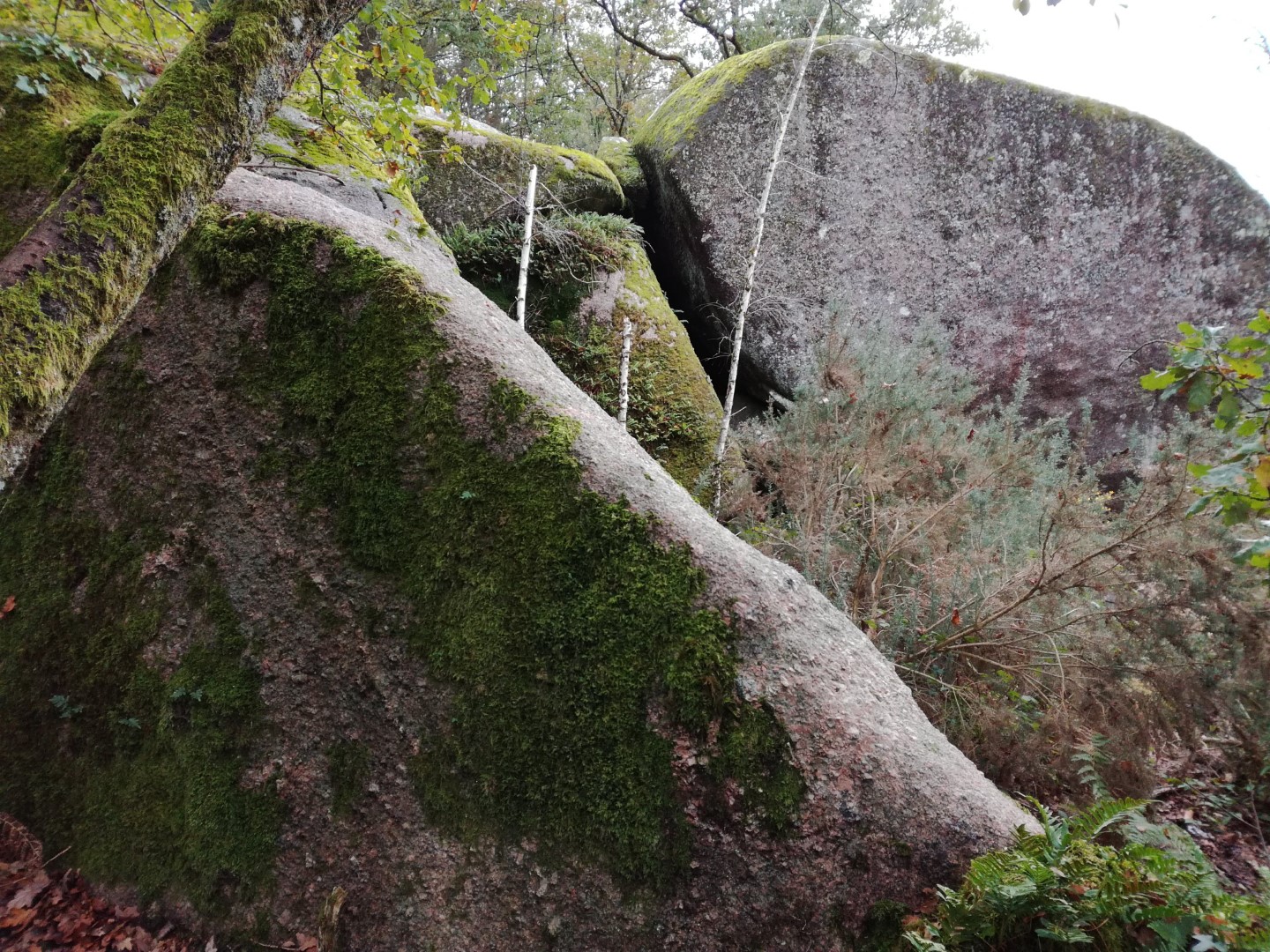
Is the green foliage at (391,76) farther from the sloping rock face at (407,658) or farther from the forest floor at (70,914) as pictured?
the forest floor at (70,914)

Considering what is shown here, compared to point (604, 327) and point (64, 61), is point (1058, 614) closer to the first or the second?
point (604, 327)

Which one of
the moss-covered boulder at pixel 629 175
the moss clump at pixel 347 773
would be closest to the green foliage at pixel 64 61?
the moss clump at pixel 347 773

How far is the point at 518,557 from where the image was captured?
8.54ft

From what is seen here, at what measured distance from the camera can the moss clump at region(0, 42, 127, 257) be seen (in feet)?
12.5

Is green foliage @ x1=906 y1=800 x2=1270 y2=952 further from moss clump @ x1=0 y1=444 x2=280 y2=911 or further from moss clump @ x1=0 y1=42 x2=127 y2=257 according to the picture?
moss clump @ x1=0 y1=42 x2=127 y2=257

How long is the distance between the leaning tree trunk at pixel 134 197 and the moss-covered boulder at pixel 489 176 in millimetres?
5717

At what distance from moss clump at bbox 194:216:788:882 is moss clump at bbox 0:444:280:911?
0.77 meters

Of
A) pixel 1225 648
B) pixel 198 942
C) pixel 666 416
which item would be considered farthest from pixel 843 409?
pixel 198 942

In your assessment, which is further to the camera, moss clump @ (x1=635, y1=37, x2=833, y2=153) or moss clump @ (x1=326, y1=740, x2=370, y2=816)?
moss clump @ (x1=635, y1=37, x2=833, y2=153)

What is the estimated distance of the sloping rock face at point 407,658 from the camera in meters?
2.14

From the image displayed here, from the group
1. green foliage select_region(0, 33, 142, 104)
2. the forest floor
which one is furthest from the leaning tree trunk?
green foliage select_region(0, 33, 142, 104)

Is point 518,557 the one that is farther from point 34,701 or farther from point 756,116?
point 756,116

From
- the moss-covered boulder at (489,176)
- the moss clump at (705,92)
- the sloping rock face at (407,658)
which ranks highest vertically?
the moss clump at (705,92)

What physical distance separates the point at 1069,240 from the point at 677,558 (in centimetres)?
1023
